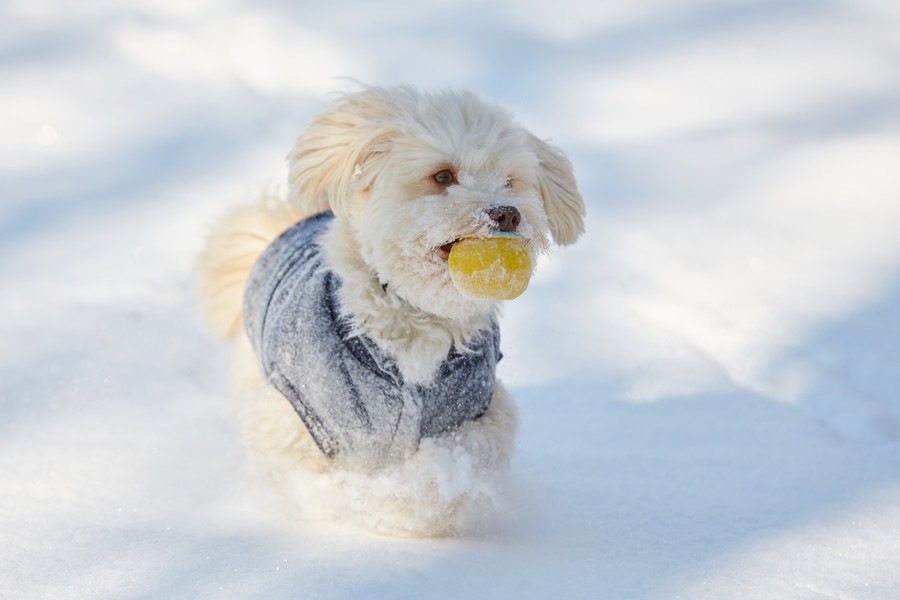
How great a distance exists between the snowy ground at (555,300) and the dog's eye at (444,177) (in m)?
0.90

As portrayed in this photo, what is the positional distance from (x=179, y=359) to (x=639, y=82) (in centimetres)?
384

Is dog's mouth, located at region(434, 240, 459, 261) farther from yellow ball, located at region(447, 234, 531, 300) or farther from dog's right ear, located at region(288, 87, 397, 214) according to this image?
dog's right ear, located at region(288, 87, 397, 214)

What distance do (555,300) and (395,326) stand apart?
6.33 feet

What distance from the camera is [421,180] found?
2.35 metres

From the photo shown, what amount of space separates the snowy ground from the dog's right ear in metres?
0.86

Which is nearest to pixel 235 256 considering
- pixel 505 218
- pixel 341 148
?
pixel 341 148

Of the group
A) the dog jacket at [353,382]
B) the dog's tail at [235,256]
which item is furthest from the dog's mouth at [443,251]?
the dog's tail at [235,256]

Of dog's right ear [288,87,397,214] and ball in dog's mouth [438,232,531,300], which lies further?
dog's right ear [288,87,397,214]

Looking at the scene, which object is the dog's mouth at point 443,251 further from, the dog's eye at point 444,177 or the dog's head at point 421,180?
the dog's eye at point 444,177

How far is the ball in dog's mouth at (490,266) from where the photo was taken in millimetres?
2145

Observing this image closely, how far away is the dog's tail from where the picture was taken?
3379 mm

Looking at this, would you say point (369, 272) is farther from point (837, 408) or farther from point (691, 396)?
point (837, 408)

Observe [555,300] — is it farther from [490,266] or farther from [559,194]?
[490,266]

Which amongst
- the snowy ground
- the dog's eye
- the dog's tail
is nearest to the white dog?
the dog's eye
